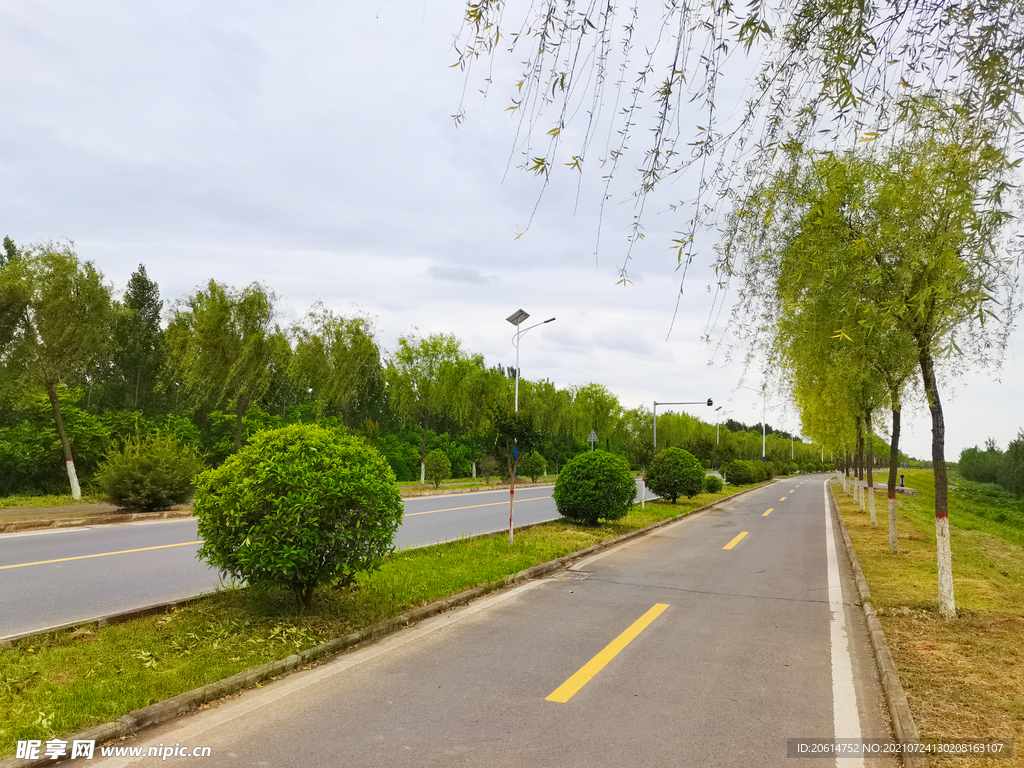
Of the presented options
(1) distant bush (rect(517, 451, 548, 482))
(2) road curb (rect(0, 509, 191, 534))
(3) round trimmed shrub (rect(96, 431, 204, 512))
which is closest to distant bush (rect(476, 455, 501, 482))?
(1) distant bush (rect(517, 451, 548, 482))

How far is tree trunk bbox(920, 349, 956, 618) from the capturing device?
24.1 ft

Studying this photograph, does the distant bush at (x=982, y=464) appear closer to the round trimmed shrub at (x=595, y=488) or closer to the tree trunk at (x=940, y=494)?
the round trimmed shrub at (x=595, y=488)

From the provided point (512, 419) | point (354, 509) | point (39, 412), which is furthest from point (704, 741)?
point (39, 412)

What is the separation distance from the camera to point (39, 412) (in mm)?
24312

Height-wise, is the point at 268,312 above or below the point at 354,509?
above

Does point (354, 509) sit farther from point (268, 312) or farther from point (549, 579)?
point (268, 312)

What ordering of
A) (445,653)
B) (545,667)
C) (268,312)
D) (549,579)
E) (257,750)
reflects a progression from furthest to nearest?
(268,312), (549,579), (445,653), (545,667), (257,750)

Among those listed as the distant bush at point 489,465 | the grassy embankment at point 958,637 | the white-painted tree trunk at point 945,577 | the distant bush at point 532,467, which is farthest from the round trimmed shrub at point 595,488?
the distant bush at point 532,467

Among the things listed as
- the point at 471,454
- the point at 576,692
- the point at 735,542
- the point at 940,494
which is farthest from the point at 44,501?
the point at 471,454

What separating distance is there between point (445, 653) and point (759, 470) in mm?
52175

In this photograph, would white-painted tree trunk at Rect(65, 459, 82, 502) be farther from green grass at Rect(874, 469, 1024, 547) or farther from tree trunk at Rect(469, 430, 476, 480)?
green grass at Rect(874, 469, 1024, 547)

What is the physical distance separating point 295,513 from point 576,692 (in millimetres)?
2996

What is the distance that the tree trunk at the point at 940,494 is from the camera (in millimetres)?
7344

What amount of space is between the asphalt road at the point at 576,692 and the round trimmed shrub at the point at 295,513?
94 centimetres
